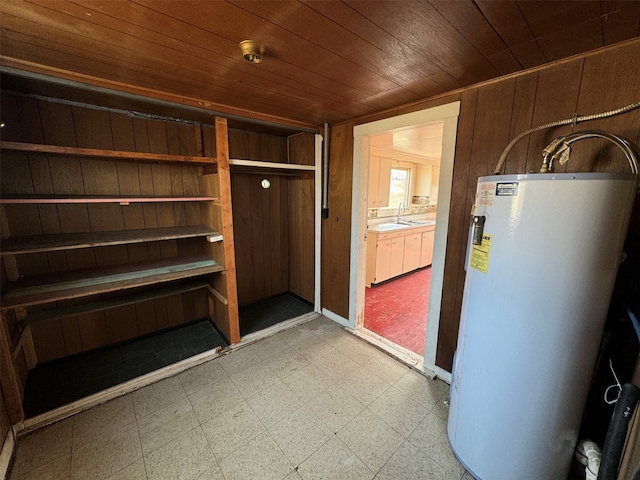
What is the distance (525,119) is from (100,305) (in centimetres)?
327

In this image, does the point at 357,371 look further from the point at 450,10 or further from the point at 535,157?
the point at 450,10

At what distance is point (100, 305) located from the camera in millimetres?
2137

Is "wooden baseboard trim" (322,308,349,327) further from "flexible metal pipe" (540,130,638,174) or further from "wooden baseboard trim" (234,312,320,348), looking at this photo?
"flexible metal pipe" (540,130,638,174)

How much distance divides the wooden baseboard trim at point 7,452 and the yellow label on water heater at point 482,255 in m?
2.56

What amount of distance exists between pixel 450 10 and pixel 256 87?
119 centimetres

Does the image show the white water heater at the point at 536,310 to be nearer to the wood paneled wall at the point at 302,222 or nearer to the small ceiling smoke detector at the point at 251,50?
the small ceiling smoke detector at the point at 251,50

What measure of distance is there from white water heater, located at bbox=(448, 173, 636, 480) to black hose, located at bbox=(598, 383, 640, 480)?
0.39 ft

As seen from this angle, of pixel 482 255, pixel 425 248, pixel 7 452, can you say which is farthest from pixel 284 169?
pixel 425 248

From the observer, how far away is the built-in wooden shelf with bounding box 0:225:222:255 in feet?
5.27

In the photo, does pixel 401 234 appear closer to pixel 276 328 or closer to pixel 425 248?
pixel 425 248

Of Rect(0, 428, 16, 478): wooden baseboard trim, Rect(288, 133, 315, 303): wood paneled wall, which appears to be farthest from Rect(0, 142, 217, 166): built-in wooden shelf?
Rect(0, 428, 16, 478): wooden baseboard trim

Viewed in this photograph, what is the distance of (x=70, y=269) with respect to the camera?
2.11 meters

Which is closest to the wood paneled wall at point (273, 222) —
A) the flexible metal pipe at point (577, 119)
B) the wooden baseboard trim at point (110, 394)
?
the wooden baseboard trim at point (110, 394)

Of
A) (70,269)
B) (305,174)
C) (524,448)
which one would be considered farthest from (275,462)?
(305,174)
